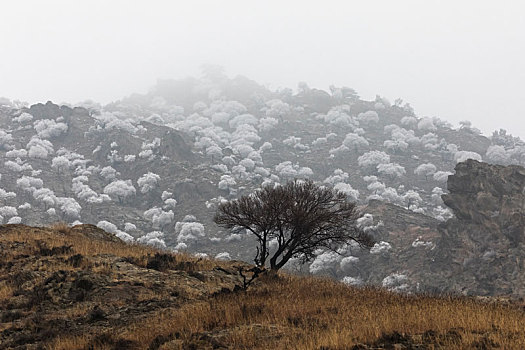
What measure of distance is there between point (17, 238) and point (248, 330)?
49.1 feet

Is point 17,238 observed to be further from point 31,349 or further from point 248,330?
point 248,330

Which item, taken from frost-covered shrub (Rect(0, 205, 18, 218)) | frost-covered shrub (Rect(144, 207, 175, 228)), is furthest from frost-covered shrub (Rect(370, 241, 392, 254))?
frost-covered shrub (Rect(0, 205, 18, 218))

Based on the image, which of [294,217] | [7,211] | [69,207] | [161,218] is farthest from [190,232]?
[294,217]

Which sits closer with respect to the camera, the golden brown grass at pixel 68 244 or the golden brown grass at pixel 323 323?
the golden brown grass at pixel 323 323

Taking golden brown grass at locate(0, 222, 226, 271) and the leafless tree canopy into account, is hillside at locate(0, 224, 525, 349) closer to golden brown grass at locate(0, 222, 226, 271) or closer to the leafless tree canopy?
golden brown grass at locate(0, 222, 226, 271)

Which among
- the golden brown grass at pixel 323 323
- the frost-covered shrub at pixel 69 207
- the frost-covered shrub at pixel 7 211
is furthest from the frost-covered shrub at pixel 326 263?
the frost-covered shrub at pixel 7 211

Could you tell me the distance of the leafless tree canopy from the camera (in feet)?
80.3

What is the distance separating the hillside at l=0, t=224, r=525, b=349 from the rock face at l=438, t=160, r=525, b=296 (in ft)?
306

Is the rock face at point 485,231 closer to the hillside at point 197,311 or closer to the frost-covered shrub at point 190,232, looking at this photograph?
the hillside at point 197,311

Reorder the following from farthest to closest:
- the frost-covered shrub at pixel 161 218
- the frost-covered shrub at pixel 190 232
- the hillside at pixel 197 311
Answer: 1. the frost-covered shrub at pixel 161 218
2. the frost-covered shrub at pixel 190 232
3. the hillside at pixel 197 311

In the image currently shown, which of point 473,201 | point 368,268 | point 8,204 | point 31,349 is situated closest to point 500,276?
point 473,201

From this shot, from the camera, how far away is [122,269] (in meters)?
14.3

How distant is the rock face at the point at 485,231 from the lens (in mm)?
94062

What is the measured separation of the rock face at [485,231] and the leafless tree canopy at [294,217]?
266 feet
